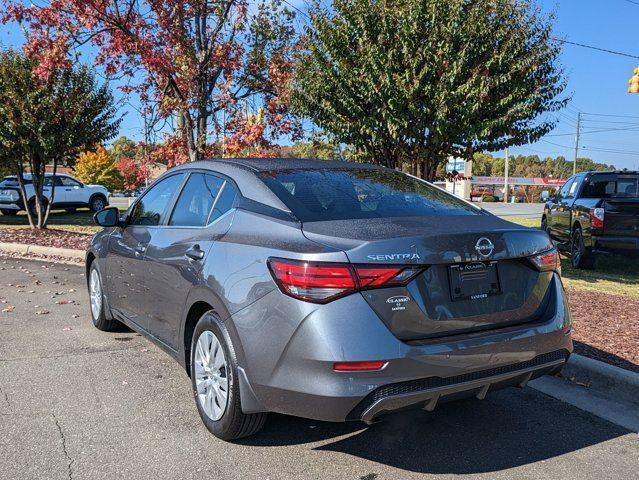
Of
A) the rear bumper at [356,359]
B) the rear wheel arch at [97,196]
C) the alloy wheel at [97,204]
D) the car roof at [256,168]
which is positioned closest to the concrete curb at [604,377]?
the rear bumper at [356,359]

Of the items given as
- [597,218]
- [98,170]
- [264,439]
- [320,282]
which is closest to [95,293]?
[264,439]

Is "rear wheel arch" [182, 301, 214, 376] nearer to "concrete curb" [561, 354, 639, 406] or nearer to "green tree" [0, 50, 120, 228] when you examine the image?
"concrete curb" [561, 354, 639, 406]

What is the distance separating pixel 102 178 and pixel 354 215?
222 feet

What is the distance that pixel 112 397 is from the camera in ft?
13.7

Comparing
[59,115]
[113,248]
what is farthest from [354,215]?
[59,115]

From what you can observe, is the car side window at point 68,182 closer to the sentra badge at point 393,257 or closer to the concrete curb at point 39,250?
the concrete curb at point 39,250

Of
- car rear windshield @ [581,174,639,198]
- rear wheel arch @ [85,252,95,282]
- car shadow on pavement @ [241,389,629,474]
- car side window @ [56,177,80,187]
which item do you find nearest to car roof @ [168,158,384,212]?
car shadow on pavement @ [241,389,629,474]

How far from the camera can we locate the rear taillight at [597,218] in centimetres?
964

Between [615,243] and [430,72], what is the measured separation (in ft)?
14.0

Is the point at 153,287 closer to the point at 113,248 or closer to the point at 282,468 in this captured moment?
the point at 113,248

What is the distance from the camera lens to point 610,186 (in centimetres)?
1092

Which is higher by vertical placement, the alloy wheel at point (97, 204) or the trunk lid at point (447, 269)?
the trunk lid at point (447, 269)

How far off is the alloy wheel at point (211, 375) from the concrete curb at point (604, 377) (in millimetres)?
2747

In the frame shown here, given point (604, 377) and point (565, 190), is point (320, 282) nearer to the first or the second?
point (604, 377)
